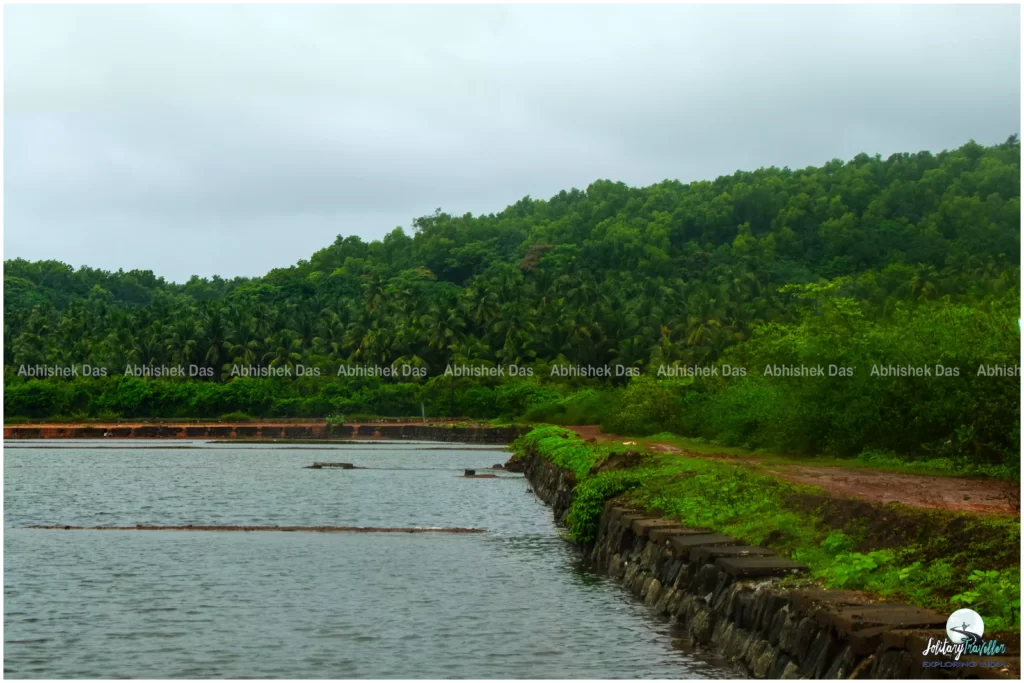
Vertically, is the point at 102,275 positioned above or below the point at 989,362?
above

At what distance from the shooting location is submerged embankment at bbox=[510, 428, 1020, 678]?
1051 cm

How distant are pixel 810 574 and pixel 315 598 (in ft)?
28.0

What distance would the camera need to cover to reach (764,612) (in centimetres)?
1330

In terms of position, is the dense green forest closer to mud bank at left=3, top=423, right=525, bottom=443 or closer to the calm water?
mud bank at left=3, top=423, right=525, bottom=443

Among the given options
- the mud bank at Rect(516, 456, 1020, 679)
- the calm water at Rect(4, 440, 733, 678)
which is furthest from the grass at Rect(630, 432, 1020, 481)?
the mud bank at Rect(516, 456, 1020, 679)

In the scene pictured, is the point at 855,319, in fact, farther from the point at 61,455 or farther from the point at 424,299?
the point at 424,299

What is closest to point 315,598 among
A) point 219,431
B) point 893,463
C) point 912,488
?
point 912,488

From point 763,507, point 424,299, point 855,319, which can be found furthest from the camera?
point 424,299

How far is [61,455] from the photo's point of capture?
70.8m

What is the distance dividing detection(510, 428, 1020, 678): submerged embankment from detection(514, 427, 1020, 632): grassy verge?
0.08 ft

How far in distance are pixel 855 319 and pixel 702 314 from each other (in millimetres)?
55164

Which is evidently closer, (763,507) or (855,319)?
(763,507)

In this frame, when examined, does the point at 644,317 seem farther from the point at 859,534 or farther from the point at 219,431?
the point at 859,534

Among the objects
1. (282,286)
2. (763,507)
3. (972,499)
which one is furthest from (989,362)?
(282,286)
